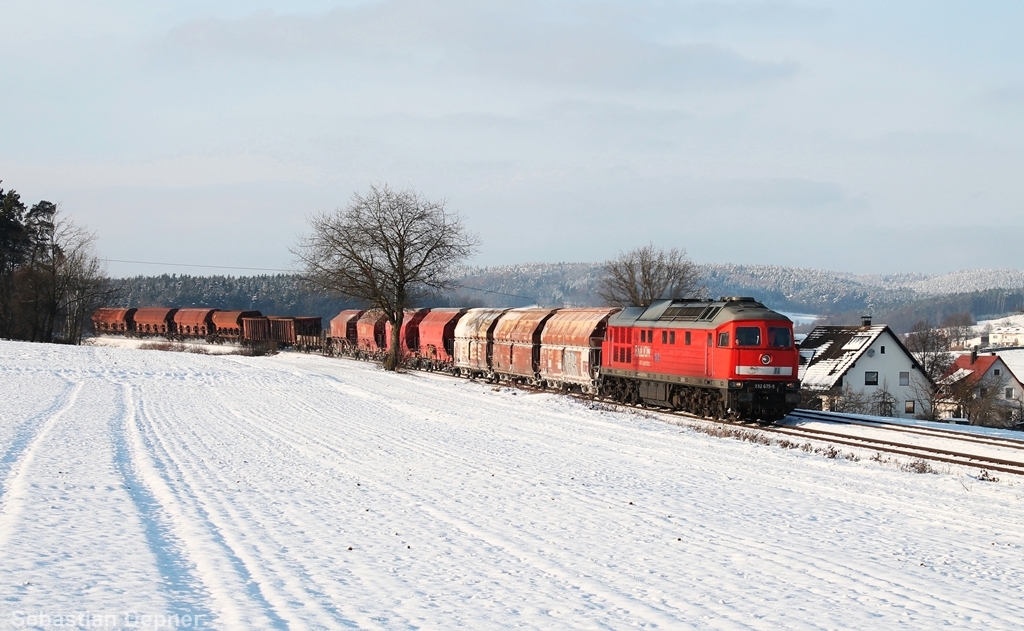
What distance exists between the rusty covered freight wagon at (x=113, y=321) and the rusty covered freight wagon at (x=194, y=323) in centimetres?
863

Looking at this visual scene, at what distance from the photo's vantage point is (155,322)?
89250 millimetres

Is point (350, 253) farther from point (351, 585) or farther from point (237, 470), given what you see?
point (351, 585)

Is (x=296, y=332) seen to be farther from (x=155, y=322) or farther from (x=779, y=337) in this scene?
(x=779, y=337)

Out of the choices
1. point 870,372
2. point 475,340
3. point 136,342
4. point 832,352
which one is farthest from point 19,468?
point 136,342

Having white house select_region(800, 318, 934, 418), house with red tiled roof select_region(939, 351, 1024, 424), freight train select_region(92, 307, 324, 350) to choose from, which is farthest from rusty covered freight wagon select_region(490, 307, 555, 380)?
freight train select_region(92, 307, 324, 350)

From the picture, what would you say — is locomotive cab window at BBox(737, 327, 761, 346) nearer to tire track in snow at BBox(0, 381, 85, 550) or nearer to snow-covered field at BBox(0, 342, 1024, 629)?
snow-covered field at BBox(0, 342, 1024, 629)

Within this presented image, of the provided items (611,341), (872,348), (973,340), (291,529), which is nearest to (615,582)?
(291,529)

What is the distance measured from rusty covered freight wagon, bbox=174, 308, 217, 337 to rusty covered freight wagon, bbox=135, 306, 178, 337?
0.92m

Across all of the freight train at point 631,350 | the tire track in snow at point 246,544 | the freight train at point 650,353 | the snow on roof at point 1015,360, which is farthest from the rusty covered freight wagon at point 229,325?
the snow on roof at point 1015,360

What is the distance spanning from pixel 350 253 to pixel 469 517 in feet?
129

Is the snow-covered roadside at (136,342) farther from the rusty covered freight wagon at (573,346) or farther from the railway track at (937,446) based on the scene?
the railway track at (937,446)

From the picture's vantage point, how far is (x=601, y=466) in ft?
52.7

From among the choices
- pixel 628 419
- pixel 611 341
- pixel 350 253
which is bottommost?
pixel 628 419

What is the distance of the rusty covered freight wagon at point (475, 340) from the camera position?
140 feet
